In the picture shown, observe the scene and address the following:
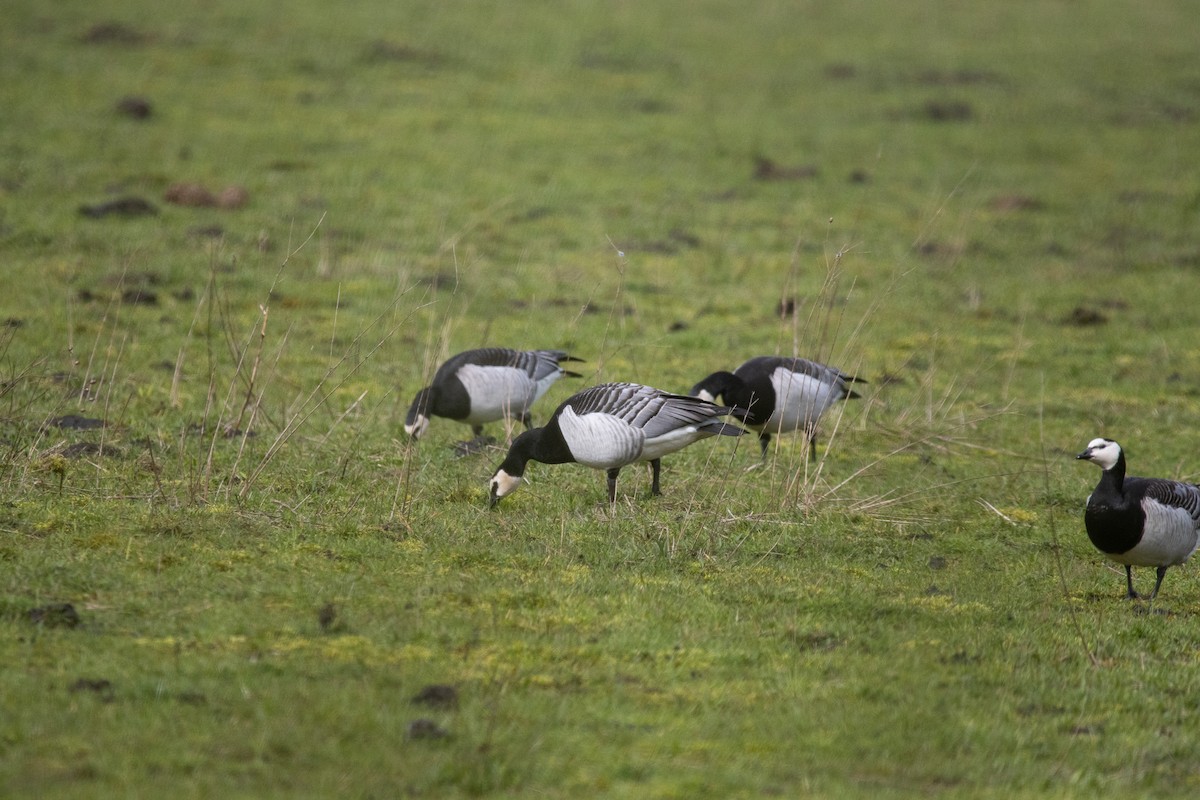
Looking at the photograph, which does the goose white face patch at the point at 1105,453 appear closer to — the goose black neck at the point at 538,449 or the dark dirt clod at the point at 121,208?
the goose black neck at the point at 538,449

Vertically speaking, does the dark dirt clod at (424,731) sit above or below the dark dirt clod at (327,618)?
below

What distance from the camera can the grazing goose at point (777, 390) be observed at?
40.4ft

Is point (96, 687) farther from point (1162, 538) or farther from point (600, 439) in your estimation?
point (1162, 538)

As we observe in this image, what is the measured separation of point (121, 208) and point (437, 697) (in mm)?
15215

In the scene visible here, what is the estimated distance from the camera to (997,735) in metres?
7.17

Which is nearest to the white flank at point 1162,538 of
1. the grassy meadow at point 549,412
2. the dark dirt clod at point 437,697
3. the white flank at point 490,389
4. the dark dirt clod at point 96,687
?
the grassy meadow at point 549,412

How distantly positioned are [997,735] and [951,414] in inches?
295

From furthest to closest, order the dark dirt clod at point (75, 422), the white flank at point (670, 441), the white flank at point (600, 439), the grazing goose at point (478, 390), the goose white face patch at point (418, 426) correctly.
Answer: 1. the grazing goose at point (478, 390)
2. the goose white face patch at point (418, 426)
3. the dark dirt clod at point (75, 422)
4. the white flank at point (670, 441)
5. the white flank at point (600, 439)

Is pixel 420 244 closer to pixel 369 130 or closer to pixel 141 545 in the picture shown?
pixel 369 130

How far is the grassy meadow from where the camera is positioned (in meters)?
6.98

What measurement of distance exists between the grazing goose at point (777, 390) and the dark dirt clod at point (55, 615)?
6046 millimetres

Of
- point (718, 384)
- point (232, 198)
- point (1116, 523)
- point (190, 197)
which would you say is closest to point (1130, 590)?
point (1116, 523)

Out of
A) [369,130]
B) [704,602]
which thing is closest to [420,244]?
[369,130]

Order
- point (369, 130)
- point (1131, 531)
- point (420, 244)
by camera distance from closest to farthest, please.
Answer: point (1131, 531) < point (420, 244) < point (369, 130)
